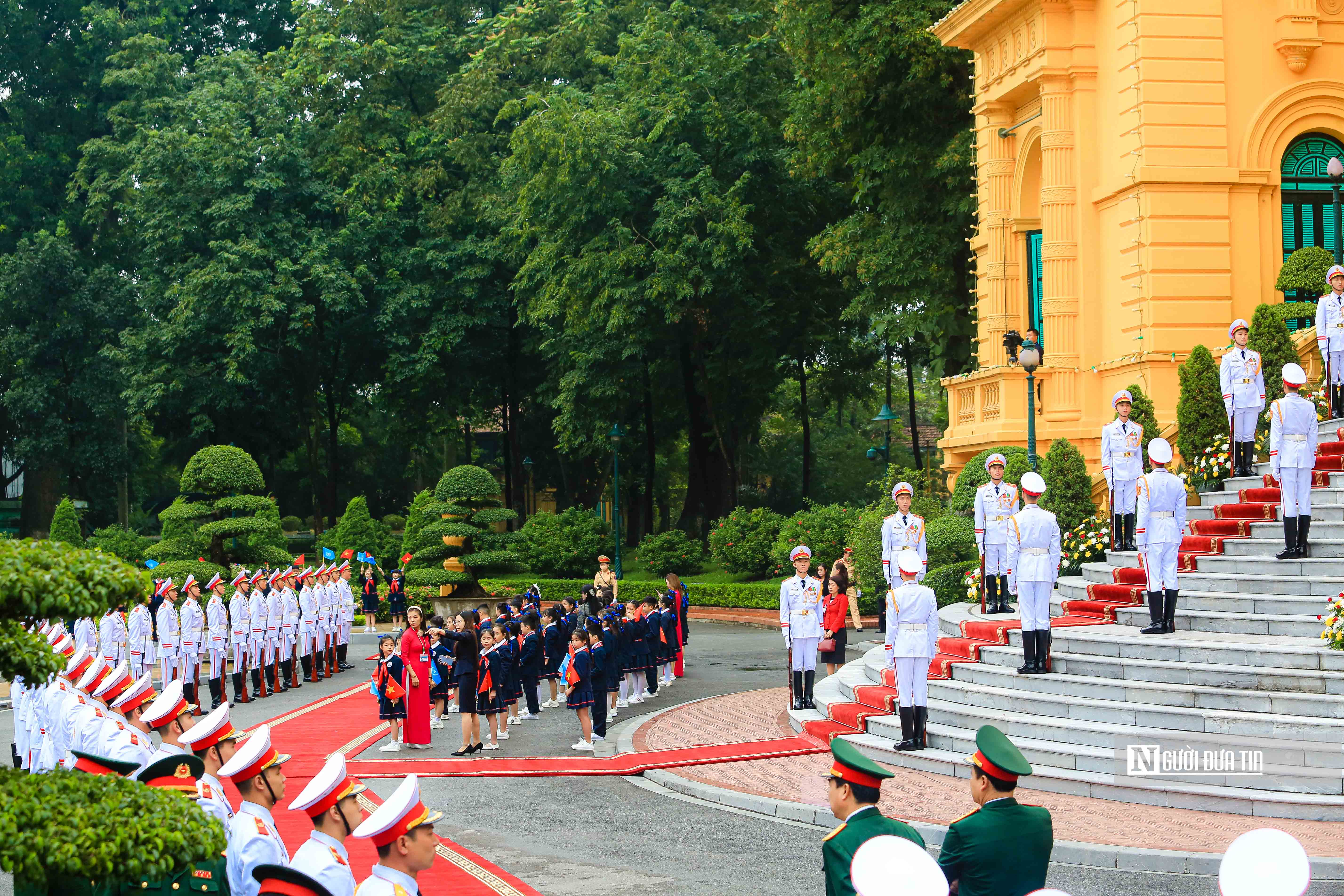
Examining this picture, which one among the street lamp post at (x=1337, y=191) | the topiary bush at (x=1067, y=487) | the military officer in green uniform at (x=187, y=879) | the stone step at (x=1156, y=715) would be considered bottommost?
the stone step at (x=1156, y=715)

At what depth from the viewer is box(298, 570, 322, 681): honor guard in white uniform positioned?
23.5 meters

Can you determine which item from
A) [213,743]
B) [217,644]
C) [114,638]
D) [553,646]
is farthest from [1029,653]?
[114,638]

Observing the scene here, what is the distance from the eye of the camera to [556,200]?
3706 cm

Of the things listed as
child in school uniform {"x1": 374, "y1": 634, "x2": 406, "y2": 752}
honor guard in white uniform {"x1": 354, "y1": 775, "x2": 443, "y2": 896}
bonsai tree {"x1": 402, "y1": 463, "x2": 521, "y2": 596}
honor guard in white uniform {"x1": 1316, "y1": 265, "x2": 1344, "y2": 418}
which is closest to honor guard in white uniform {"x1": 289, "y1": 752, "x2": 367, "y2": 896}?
honor guard in white uniform {"x1": 354, "y1": 775, "x2": 443, "y2": 896}

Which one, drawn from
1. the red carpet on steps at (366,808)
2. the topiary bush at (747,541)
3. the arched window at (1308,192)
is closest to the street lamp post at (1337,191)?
the arched window at (1308,192)

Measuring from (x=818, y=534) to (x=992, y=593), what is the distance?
48.3 ft

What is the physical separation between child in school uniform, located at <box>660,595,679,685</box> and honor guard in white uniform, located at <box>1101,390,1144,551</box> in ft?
24.2

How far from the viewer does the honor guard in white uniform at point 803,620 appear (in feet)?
55.6

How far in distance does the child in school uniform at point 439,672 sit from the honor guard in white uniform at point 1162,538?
28.6ft

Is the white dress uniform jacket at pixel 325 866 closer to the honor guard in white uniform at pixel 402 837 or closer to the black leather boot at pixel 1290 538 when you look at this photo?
the honor guard in white uniform at pixel 402 837

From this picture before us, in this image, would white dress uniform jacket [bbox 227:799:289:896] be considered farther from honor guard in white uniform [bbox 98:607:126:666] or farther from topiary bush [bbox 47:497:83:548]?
topiary bush [bbox 47:497:83:548]

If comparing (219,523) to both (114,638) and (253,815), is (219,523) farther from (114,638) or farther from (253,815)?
(253,815)

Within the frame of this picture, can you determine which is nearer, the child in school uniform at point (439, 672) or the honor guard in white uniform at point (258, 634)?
the child in school uniform at point (439, 672)

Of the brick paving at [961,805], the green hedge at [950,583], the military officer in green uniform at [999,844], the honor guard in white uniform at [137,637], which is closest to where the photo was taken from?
the military officer in green uniform at [999,844]
